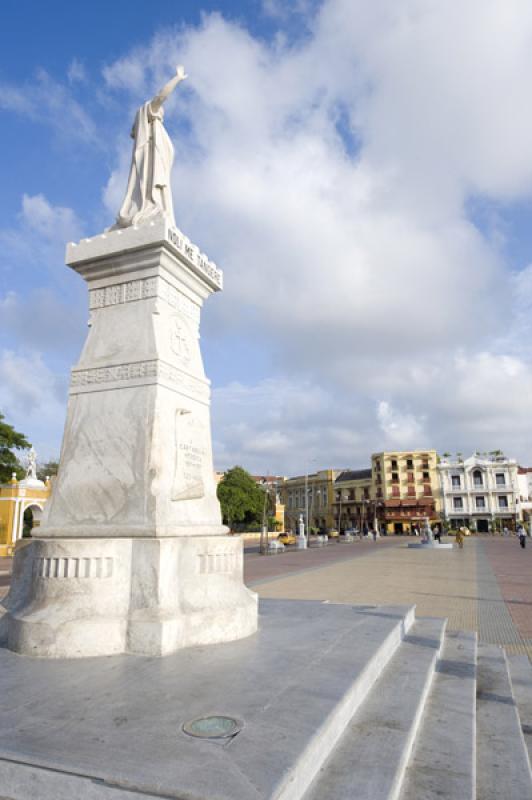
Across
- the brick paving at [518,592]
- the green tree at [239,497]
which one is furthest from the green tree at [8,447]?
the brick paving at [518,592]

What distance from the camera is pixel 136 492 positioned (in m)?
5.38

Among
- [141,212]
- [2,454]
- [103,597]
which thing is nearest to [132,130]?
[141,212]

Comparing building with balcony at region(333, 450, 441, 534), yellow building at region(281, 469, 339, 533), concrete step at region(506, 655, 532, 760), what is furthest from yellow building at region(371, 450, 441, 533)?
concrete step at region(506, 655, 532, 760)

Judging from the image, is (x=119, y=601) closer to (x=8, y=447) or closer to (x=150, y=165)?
(x=150, y=165)

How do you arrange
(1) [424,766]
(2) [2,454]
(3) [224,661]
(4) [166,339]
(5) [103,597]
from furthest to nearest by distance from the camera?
(2) [2,454], (4) [166,339], (5) [103,597], (3) [224,661], (1) [424,766]

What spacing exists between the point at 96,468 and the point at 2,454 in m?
37.4

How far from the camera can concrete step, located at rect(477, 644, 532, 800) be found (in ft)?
9.98

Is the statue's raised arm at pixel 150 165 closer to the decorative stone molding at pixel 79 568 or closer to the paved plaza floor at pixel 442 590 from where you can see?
the decorative stone molding at pixel 79 568

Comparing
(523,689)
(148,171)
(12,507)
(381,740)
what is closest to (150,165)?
(148,171)

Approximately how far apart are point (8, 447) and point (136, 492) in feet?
125

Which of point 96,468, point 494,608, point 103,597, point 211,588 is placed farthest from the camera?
point 494,608

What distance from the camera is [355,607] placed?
727 cm

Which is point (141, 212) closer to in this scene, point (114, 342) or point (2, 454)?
point (114, 342)

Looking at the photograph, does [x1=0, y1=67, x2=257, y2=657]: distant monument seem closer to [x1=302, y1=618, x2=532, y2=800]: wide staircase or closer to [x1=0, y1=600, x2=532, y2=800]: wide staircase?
[x1=0, y1=600, x2=532, y2=800]: wide staircase
